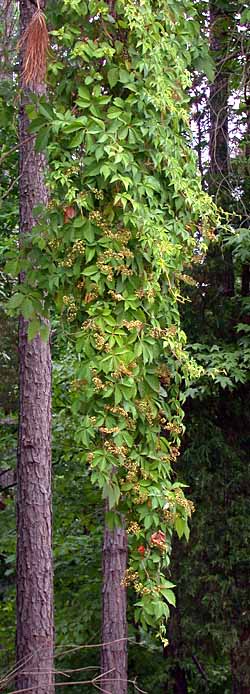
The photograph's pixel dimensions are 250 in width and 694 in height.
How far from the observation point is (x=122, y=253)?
314 centimetres

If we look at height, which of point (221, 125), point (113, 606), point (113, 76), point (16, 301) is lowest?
point (113, 606)

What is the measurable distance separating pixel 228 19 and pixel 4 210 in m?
2.45

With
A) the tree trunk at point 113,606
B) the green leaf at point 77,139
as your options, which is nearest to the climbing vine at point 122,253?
the green leaf at point 77,139

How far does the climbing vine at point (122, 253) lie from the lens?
309 centimetres

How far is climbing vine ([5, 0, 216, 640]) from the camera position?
309 cm

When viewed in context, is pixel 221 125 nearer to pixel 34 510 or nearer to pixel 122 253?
pixel 34 510

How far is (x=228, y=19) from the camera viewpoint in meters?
7.53

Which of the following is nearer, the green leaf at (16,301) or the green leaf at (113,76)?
the green leaf at (113,76)

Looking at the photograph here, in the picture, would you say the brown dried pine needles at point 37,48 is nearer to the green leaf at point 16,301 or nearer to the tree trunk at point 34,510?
the green leaf at point 16,301

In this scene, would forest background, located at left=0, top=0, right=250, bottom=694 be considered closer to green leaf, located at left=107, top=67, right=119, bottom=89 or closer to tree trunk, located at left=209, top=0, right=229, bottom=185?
tree trunk, located at left=209, top=0, right=229, bottom=185

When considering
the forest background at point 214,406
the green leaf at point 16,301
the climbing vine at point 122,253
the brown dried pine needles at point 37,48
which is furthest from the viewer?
the forest background at point 214,406

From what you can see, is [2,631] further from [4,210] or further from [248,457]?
[4,210]

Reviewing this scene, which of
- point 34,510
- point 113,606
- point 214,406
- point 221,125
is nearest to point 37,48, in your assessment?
point 34,510

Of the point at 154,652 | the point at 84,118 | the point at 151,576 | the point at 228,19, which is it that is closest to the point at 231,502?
Result: the point at 154,652
